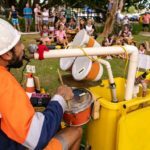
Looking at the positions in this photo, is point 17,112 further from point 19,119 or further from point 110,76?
point 110,76

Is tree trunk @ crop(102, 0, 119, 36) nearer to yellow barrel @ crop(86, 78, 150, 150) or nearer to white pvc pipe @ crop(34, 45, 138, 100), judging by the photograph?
yellow barrel @ crop(86, 78, 150, 150)

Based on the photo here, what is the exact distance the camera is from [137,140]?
272 cm

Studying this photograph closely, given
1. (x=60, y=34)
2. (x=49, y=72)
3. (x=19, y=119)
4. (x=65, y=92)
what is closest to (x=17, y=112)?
(x=19, y=119)

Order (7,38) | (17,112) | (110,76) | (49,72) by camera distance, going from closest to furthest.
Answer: (17,112) < (7,38) < (110,76) < (49,72)

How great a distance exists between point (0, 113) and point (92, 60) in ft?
3.17

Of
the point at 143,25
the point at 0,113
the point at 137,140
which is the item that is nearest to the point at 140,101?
the point at 137,140

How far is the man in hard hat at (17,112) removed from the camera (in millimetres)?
1871

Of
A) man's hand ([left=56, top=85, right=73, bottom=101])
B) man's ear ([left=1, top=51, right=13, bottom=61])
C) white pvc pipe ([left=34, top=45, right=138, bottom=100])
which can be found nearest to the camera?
man's ear ([left=1, top=51, right=13, bottom=61])

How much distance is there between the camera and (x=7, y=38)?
6.49 feet

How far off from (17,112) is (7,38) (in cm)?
44

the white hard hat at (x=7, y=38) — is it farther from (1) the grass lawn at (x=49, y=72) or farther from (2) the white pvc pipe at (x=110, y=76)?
(1) the grass lawn at (x=49, y=72)

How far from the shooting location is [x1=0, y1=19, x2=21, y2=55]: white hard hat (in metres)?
1.96

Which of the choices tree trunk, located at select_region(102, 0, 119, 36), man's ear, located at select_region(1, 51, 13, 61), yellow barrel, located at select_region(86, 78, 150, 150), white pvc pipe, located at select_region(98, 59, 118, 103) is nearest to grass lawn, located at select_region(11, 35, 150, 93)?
yellow barrel, located at select_region(86, 78, 150, 150)

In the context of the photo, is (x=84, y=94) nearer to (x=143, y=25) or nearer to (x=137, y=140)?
(x=137, y=140)
